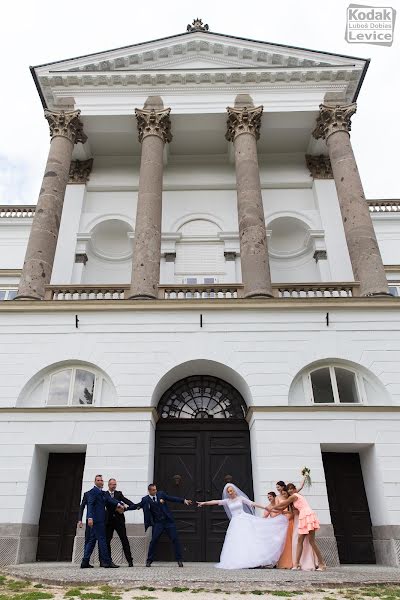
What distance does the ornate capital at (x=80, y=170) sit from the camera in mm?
22359

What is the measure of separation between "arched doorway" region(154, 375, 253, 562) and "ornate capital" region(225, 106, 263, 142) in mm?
10779

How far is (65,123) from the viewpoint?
64.9ft

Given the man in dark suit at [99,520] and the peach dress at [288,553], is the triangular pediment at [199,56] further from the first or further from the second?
the peach dress at [288,553]

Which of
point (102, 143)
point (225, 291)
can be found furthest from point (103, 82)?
point (225, 291)

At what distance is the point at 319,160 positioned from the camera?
22.5 metres

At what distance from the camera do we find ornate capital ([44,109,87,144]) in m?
19.6

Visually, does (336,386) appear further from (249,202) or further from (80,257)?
(80,257)

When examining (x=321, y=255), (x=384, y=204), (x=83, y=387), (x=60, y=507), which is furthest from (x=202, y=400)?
(x=384, y=204)

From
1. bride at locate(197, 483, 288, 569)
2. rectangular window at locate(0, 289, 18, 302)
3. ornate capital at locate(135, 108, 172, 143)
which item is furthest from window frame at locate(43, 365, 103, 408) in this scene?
ornate capital at locate(135, 108, 172, 143)

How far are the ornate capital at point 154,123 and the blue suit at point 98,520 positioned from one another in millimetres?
14493

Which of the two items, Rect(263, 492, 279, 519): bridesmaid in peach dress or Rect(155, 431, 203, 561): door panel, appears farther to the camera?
Rect(155, 431, 203, 561): door panel

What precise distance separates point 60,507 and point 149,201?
417 inches

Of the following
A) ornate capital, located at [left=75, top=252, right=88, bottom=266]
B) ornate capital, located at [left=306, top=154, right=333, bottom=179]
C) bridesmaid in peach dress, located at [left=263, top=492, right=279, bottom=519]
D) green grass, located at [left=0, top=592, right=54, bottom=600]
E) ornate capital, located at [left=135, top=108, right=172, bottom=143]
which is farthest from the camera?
ornate capital, located at [left=306, top=154, right=333, bottom=179]

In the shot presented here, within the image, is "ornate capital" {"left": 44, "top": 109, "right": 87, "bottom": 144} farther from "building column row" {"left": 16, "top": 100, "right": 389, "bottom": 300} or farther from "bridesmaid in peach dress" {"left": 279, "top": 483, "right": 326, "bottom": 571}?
"bridesmaid in peach dress" {"left": 279, "top": 483, "right": 326, "bottom": 571}
